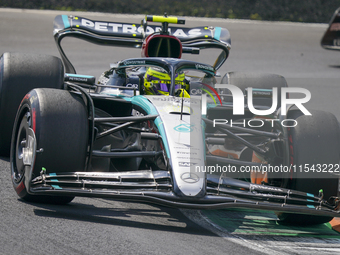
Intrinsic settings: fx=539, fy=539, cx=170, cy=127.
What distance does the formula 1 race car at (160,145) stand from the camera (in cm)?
419

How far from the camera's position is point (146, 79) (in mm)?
6133

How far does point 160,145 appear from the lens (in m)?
4.69

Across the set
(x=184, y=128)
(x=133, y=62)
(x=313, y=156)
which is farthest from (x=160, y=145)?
(x=133, y=62)

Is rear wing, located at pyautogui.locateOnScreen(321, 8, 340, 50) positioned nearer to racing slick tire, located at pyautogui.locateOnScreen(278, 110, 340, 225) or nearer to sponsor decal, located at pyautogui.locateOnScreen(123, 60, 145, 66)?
sponsor decal, located at pyautogui.locateOnScreen(123, 60, 145, 66)

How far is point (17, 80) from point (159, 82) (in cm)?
154

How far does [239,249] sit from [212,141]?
1.24 meters

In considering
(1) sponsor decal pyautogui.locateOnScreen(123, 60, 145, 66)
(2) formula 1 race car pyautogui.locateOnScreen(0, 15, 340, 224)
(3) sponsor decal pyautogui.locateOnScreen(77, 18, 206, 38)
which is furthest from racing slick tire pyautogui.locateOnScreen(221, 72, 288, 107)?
(1) sponsor decal pyautogui.locateOnScreen(123, 60, 145, 66)

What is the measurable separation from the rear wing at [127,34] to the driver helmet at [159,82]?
1.74 meters

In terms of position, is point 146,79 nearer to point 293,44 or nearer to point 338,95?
point 338,95

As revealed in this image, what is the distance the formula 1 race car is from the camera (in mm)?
4191

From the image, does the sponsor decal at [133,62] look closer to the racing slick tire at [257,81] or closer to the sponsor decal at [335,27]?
the racing slick tire at [257,81]

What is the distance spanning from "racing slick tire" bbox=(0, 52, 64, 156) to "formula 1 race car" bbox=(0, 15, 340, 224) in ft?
0.04

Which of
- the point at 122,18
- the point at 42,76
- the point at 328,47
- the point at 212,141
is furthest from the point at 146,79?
the point at 122,18

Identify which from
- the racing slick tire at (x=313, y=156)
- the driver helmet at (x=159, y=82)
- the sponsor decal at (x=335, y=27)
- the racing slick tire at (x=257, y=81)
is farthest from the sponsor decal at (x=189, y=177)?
the sponsor decal at (x=335, y=27)
